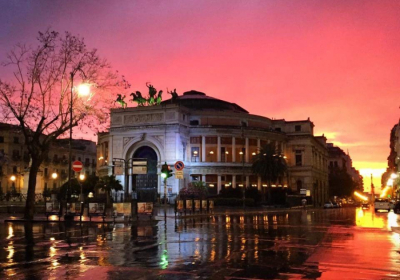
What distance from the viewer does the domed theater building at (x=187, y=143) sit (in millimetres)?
79625

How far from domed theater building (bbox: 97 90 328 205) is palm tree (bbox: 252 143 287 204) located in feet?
13.9

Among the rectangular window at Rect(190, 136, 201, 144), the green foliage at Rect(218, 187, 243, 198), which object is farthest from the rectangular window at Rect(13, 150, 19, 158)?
the green foliage at Rect(218, 187, 243, 198)

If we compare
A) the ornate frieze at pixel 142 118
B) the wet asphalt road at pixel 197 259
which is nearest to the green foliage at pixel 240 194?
the ornate frieze at pixel 142 118

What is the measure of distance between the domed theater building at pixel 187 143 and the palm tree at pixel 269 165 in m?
4.24

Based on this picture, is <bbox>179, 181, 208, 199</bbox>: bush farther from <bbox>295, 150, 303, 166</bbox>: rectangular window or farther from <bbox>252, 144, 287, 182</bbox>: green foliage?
<bbox>295, 150, 303, 166</bbox>: rectangular window

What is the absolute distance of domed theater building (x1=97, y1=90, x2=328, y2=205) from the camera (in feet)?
261

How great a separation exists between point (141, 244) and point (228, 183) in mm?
68247

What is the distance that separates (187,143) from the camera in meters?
83.8

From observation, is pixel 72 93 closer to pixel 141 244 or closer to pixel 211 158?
pixel 141 244

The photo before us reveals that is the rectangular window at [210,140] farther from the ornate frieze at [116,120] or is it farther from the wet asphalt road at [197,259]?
the wet asphalt road at [197,259]

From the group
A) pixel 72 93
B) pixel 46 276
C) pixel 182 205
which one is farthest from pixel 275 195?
pixel 46 276

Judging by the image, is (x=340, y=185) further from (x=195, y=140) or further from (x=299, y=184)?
(x=195, y=140)

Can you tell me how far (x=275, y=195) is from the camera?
259ft

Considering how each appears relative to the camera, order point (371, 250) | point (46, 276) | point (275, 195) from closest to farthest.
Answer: point (46, 276), point (371, 250), point (275, 195)
